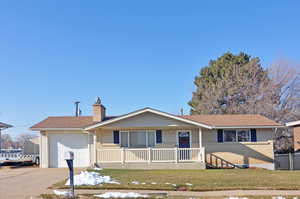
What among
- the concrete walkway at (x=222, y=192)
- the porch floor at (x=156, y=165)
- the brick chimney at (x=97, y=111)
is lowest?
the porch floor at (x=156, y=165)

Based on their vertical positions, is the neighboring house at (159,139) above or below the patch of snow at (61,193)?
above

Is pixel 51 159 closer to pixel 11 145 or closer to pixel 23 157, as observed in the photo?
pixel 23 157

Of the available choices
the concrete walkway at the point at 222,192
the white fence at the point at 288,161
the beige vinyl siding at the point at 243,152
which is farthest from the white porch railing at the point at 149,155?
the concrete walkway at the point at 222,192

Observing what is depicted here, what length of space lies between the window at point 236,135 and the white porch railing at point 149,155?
2498 mm

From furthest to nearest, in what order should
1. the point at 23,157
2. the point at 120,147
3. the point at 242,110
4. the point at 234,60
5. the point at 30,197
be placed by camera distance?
the point at 234,60 → the point at 242,110 → the point at 23,157 → the point at 120,147 → the point at 30,197

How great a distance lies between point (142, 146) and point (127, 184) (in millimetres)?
8740

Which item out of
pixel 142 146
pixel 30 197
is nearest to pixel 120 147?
pixel 142 146

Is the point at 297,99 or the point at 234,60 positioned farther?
the point at 234,60

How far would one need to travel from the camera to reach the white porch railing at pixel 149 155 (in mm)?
18609

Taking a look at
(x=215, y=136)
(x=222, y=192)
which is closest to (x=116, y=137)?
(x=215, y=136)

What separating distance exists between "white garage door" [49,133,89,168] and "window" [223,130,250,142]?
8.80m

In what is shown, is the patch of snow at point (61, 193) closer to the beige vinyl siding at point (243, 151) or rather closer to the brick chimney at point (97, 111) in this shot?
the brick chimney at point (97, 111)

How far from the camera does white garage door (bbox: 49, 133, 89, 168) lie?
20.1m

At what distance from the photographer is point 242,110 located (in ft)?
108
